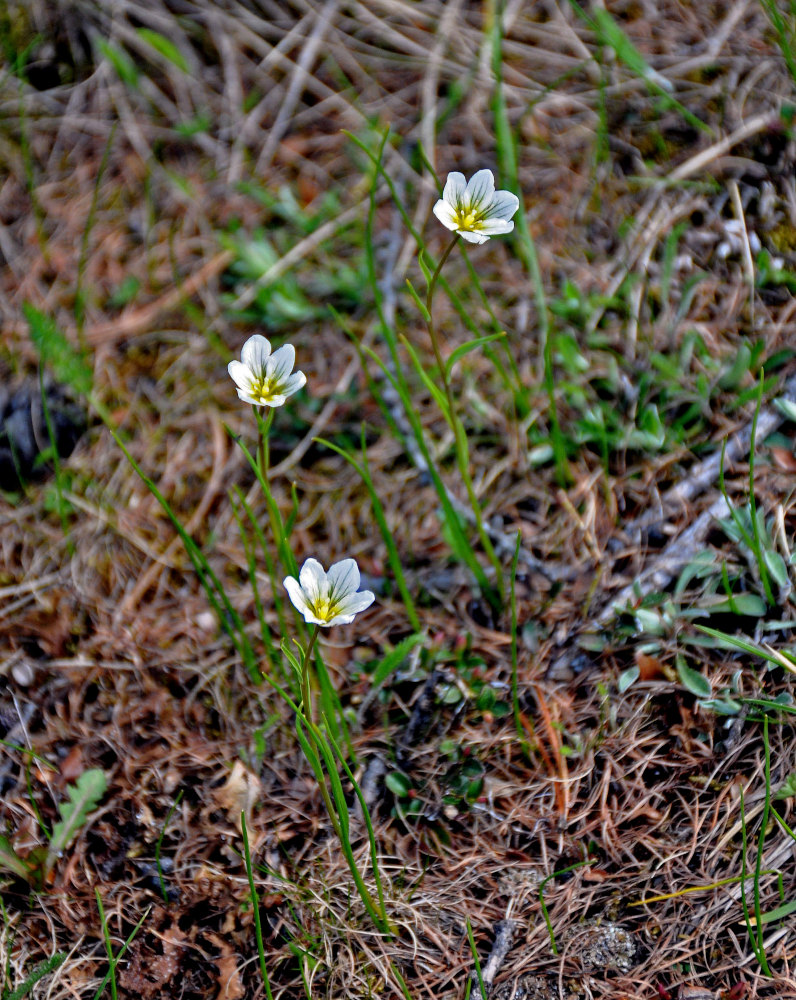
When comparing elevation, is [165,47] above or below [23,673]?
above

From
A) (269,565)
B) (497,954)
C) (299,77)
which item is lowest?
(497,954)

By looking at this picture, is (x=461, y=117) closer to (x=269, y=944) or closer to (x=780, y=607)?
(x=780, y=607)

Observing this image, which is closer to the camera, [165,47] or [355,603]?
[355,603]

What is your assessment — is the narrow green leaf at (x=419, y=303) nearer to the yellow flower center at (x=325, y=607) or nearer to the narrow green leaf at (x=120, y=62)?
the yellow flower center at (x=325, y=607)

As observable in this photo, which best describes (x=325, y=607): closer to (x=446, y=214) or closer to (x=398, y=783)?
(x=398, y=783)

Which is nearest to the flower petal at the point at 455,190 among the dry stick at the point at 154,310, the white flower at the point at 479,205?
the white flower at the point at 479,205

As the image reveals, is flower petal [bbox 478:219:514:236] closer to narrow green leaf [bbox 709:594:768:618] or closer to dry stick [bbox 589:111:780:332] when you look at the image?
dry stick [bbox 589:111:780:332]

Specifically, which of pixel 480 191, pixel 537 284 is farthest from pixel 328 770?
pixel 537 284
